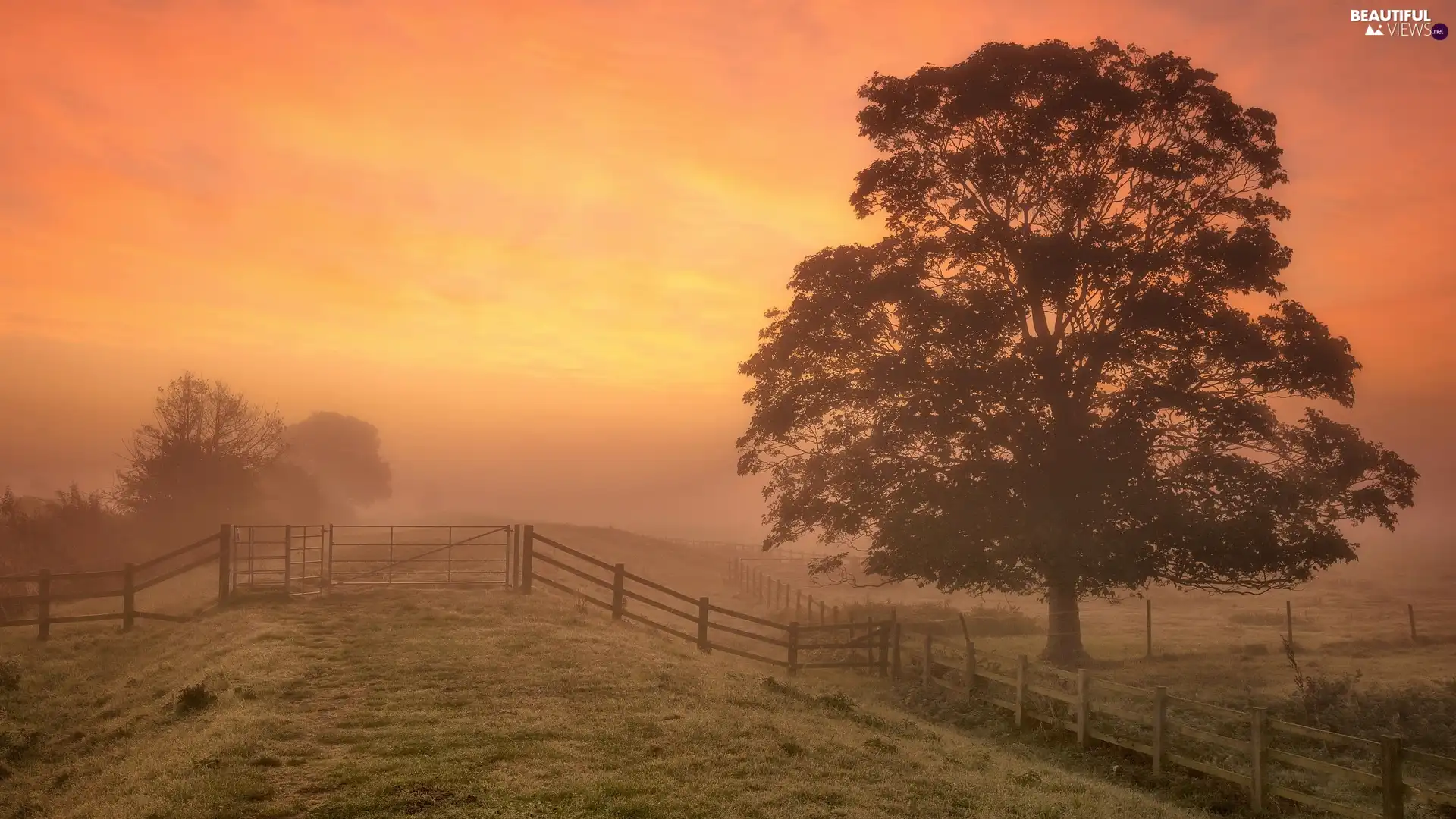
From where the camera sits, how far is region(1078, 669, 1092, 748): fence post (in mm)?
15656

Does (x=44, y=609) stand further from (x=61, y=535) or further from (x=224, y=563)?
(x=61, y=535)

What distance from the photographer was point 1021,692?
17.5 m

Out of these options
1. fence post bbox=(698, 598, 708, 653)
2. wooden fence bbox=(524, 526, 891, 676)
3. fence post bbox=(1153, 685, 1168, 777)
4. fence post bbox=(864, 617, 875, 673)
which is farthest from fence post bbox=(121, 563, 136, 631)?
fence post bbox=(1153, 685, 1168, 777)

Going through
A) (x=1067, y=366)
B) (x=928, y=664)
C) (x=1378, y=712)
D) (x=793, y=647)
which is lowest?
(x=793, y=647)

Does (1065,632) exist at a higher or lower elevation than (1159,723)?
lower

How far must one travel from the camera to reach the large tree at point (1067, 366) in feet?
72.0

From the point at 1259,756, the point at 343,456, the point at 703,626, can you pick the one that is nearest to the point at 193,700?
the point at 703,626

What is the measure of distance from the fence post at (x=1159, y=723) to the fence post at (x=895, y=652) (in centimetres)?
917

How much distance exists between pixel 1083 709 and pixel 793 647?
936 cm

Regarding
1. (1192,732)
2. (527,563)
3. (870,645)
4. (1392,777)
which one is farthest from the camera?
(527,563)

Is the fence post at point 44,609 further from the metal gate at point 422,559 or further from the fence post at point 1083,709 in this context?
the fence post at point 1083,709

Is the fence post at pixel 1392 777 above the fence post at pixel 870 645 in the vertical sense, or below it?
above

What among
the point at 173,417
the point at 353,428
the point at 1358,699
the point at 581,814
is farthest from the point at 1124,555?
the point at 353,428

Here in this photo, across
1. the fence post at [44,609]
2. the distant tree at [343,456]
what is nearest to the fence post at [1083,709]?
the fence post at [44,609]
